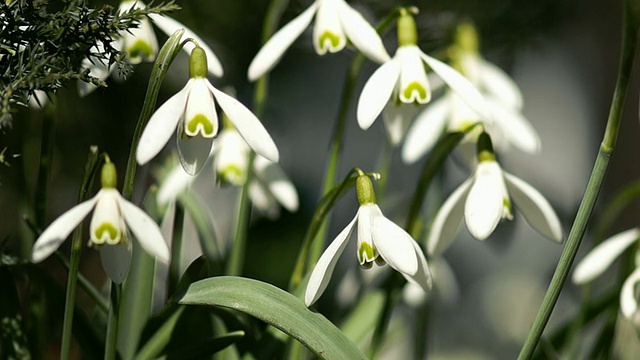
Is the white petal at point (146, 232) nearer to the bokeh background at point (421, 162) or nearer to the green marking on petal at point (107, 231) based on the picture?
the green marking on petal at point (107, 231)

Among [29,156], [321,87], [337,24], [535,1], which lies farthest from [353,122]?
[337,24]

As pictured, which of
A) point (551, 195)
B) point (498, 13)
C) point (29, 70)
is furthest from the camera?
point (551, 195)

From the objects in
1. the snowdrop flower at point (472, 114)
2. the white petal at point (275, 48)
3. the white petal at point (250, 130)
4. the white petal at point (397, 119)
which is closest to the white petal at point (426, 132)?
the snowdrop flower at point (472, 114)

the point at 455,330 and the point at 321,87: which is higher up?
the point at 321,87

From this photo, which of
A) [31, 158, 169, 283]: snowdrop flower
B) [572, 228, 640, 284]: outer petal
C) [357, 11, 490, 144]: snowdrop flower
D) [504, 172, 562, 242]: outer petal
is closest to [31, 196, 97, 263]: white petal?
[31, 158, 169, 283]: snowdrop flower

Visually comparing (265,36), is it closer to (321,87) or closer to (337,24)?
(337,24)

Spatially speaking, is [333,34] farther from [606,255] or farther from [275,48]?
[606,255]

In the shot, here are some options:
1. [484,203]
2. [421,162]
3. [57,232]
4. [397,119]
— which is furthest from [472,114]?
[421,162]
